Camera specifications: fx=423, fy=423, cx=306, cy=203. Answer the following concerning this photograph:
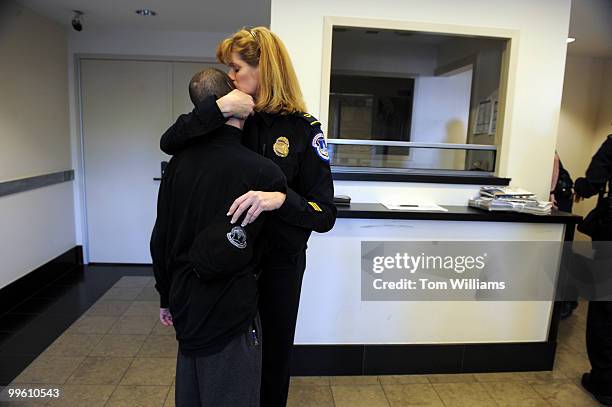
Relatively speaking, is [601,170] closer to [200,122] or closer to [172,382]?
[200,122]

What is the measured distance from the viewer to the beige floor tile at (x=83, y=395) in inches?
80.2

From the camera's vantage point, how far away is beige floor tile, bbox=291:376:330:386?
2271mm

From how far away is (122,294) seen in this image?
3.46m

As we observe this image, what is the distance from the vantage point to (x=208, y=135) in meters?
1.07

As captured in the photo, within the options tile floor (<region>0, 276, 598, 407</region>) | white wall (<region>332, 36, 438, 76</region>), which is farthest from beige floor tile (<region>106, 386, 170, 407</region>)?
white wall (<region>332, 36, 438, 76</region>)

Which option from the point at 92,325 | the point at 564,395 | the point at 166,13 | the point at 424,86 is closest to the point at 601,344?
the point at 564,395

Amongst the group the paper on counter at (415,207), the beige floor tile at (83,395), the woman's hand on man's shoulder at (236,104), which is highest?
Answer: the woman's hand on man's shoulder at (236,104)

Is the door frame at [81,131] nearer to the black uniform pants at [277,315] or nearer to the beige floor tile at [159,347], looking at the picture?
the beige floor tile at [159,347]

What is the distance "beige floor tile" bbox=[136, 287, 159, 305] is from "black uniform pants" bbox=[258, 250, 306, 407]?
2.10 m

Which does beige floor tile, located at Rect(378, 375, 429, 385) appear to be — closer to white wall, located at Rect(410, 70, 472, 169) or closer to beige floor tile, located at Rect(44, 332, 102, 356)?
white wall, located at Rect(410, 70, 472, 169)

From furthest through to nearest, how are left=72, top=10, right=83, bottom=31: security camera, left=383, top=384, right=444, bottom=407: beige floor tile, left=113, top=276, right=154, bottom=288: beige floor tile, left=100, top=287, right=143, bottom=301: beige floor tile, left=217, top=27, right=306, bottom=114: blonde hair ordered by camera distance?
left=113, top=276, right=154, bottom=288: beige floor tile → left=100, top=287, right=143, bottom=301: beige floor tile → left=72, top=10, right=83, bottom=31: security camera → left=383, top=384, right=444, bottom=407: beige floor tile → left=217, top=27, right=306, bottom=114: blonde hair

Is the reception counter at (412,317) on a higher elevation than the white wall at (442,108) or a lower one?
lower

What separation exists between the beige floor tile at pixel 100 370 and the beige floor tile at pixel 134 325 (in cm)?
35

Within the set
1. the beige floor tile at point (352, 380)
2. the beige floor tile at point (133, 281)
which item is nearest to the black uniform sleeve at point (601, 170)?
the beige floor tile at point (352, 380)
